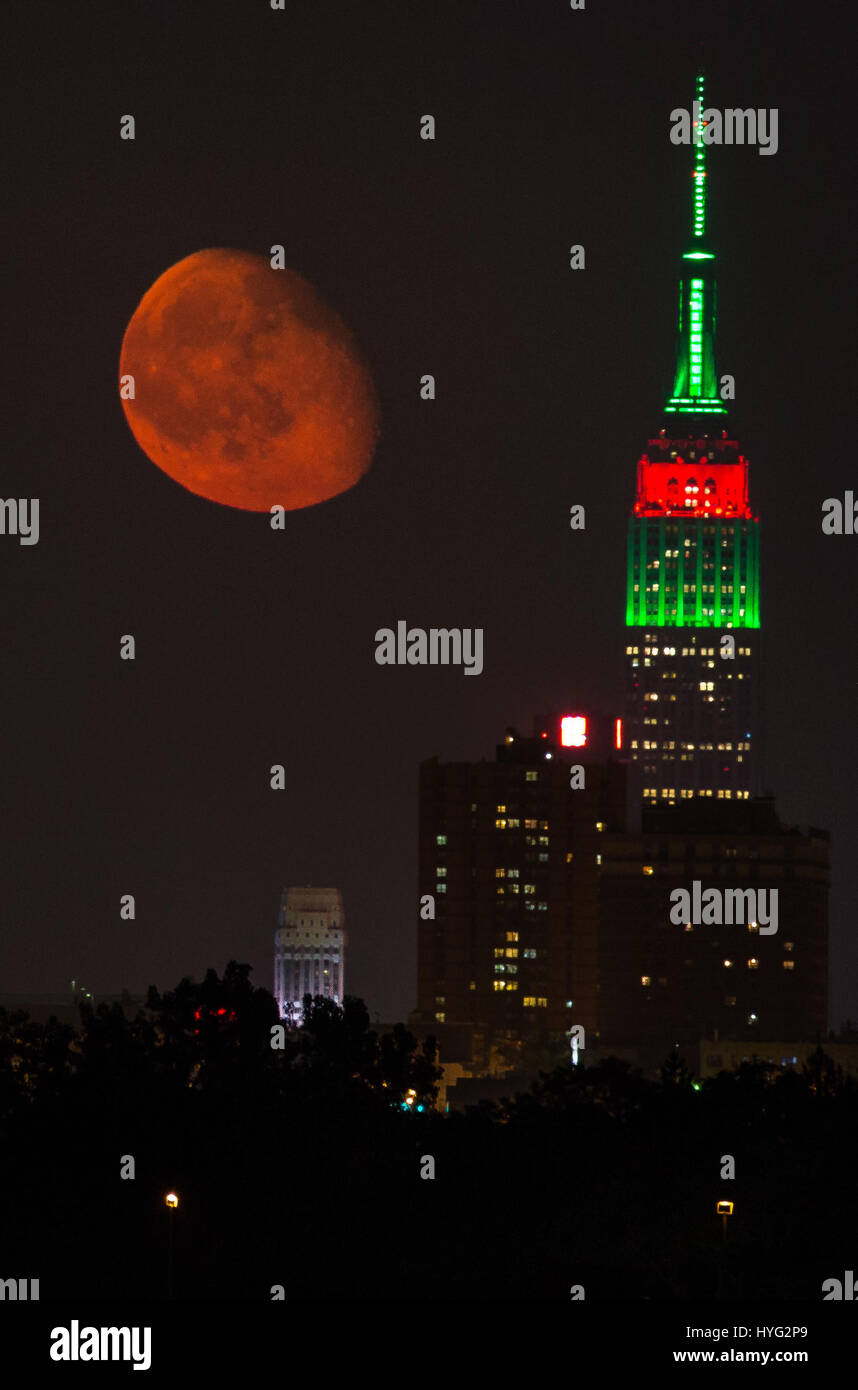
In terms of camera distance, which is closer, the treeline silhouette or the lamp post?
the lamp post

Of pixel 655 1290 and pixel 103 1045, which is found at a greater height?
pixel 103 1045

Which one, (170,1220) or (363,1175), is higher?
(363,1175)

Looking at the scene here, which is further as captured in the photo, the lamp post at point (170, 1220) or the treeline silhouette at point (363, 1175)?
the treeline silhouette at point (363, 1175)

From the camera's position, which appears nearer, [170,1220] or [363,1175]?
[170,1220]
